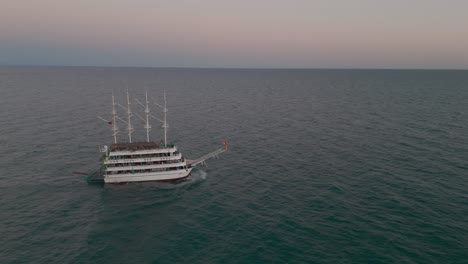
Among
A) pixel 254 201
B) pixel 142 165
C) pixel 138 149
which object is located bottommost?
pixel 254 201

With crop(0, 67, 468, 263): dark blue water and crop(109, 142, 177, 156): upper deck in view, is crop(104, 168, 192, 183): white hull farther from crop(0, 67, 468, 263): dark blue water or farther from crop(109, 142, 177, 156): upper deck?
crop(109, 142, 177, 156): upper deck

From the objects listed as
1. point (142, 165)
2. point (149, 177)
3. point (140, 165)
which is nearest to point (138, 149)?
point (140, 165)

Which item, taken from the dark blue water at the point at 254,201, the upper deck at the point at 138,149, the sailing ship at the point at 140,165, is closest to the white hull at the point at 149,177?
the sailing ship at the point at 140,165

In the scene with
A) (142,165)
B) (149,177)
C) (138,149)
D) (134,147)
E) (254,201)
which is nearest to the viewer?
(254,201)

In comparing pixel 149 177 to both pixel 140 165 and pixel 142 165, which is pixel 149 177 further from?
pixel 140 165

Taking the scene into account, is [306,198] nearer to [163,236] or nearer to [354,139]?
[163,236]

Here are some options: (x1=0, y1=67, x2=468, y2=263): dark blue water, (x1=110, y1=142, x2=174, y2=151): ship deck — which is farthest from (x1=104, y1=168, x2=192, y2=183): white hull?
(x1=110, y1=142, x2=174, y2=151): ship deck

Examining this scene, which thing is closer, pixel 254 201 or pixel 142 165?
pixel 254 201

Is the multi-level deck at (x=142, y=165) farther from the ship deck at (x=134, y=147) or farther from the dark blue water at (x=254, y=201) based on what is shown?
the dark blue water at (x=254, y=201)
